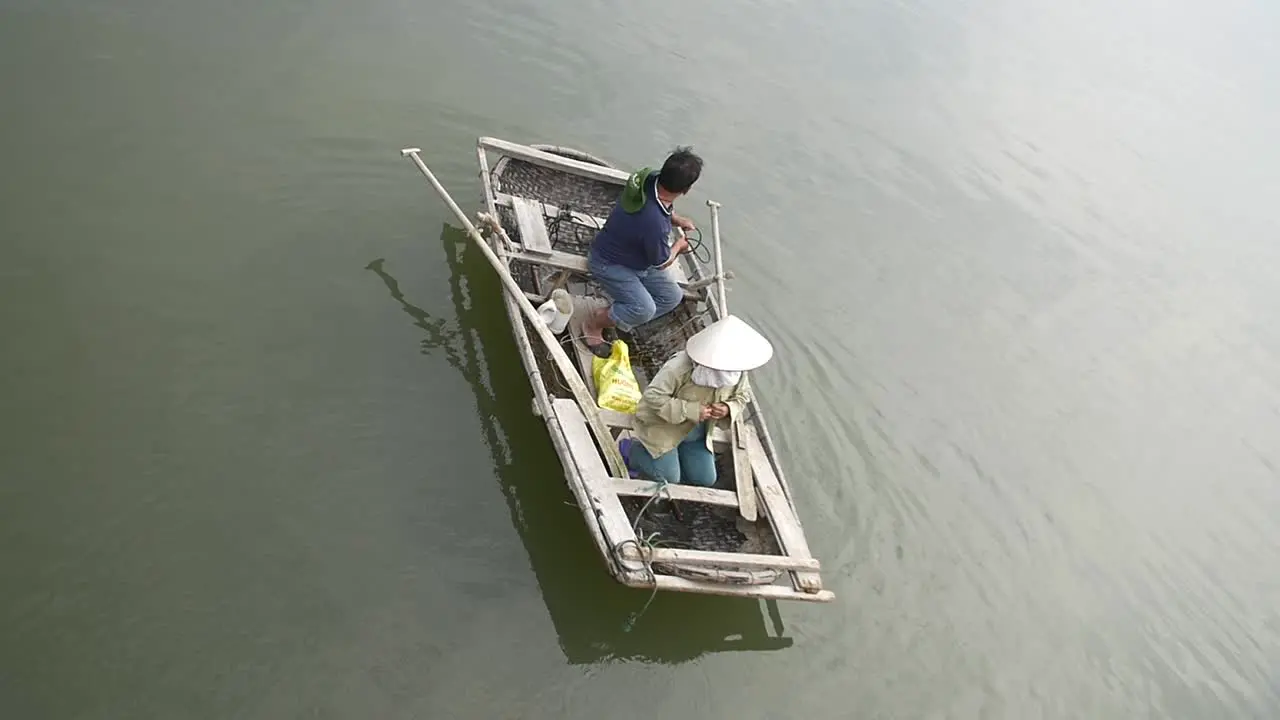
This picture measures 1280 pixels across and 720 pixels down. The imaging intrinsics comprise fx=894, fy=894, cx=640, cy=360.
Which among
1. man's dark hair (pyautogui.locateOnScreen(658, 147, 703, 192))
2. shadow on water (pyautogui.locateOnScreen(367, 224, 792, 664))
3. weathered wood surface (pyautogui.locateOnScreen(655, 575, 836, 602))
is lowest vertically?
shadow on water (pyautogui.locateOnScreen(367, 224, 792, 664))

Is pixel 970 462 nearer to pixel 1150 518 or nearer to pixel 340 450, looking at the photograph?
pixel 1150 518

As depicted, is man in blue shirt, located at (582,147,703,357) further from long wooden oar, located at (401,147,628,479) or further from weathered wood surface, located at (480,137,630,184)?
weathered wood surface, located at (480,137,630,184)

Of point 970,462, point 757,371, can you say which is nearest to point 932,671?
point 970,462

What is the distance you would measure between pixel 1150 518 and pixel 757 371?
300 cm

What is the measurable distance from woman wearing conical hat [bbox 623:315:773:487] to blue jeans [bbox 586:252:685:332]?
1.08 metres

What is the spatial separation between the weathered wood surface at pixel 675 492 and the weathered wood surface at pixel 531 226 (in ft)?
6.48

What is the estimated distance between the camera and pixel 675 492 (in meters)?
4.61

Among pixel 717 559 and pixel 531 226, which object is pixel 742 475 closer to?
pixel 717 559

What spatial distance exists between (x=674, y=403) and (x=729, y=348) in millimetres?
424

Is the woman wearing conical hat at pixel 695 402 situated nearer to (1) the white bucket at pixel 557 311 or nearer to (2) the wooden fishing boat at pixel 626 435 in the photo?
(2) the wooden fishing boat at pixel 626 435

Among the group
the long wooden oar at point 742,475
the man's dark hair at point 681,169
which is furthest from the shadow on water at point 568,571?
the man's dark hair at point 681,169

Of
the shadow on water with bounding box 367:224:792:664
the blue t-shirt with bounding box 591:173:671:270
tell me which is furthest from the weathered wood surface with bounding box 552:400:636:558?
the blue t-shirt with bounding box 591:173:671:270

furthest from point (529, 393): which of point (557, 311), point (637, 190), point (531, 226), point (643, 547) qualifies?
point (643, 547)

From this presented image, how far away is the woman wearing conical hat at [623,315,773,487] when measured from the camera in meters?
4.23
